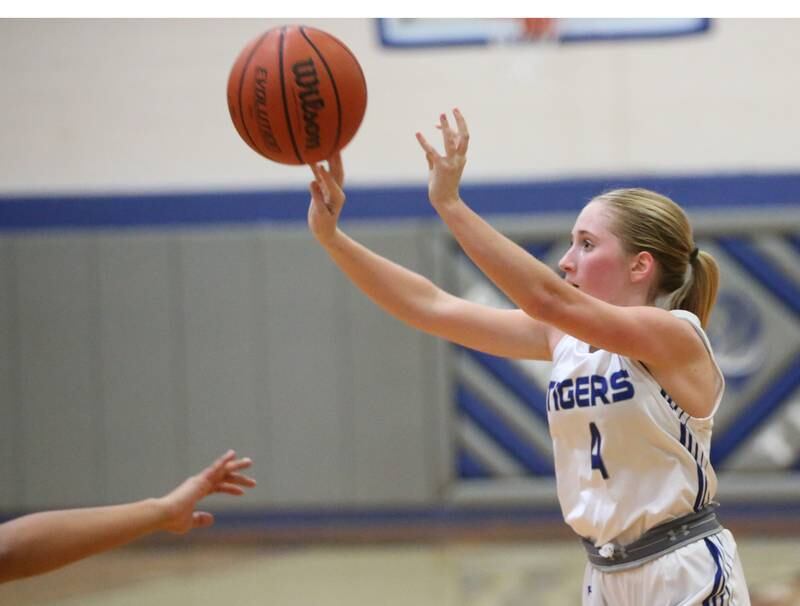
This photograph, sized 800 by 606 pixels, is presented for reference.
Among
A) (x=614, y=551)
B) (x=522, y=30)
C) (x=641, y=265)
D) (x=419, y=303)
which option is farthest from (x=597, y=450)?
(x=522, y=30)

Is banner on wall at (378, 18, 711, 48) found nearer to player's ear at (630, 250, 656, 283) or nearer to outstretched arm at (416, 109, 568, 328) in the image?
player's ear at (630, 250, 656, 283)

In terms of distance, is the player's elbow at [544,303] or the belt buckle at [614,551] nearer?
the player's elbow at [544,303]

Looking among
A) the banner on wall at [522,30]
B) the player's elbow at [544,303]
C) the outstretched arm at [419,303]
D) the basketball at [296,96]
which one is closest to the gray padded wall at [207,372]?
the banner on wall at [522,30]

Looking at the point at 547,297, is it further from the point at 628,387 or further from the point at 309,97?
the point at 309,97

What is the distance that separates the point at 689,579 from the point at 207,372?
178 inches

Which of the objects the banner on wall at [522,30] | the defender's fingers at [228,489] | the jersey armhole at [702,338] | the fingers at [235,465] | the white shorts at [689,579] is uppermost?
the banner on wall at [522,30]

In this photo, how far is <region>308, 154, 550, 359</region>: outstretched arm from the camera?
2740 mm

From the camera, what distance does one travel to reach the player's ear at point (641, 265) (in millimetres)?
2485

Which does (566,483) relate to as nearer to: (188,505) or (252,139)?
(188,505)

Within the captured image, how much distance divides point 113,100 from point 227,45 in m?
0.78

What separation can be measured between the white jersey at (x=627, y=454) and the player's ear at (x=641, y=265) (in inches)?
5.0

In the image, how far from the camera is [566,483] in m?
2.45

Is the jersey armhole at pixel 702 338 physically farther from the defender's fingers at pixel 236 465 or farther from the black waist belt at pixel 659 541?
the defender's fingers at pixel 236 465

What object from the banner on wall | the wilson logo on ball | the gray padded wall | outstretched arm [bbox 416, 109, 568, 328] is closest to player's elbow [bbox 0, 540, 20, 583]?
outstretched arm [bbox 416, 109, 568, 328]
